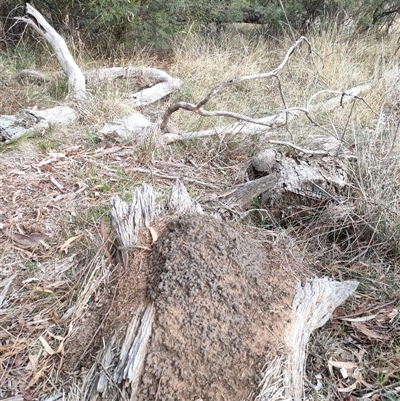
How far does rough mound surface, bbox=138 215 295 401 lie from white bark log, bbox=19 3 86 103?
2915mm

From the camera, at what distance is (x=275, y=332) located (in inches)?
70.1

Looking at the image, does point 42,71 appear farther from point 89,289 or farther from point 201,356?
point 201,356

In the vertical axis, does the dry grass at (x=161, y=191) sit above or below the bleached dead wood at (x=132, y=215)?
below

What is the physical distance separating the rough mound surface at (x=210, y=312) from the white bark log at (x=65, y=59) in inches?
115

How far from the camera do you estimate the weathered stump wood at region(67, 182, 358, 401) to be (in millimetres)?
1609

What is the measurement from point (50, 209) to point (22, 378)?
4.25 feet

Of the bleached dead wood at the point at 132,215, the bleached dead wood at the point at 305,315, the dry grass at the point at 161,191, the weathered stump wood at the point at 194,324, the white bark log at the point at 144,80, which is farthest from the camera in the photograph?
the white bark log at the point at 144,80

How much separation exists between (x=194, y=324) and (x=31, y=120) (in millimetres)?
2816

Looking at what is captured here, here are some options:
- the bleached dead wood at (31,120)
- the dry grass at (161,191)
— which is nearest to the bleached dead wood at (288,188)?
the dry grass at (161,191)

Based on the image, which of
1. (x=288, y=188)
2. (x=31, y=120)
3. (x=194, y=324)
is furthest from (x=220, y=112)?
(x=194, y=324)

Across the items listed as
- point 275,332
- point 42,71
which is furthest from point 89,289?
point 42,71

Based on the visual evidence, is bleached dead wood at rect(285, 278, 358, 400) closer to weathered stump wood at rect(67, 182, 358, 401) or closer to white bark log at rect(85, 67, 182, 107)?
weathered stump wood at rect(67, 182, 358, 401)

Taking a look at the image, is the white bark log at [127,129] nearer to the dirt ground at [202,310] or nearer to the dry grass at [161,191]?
the dry grass at [161,191]

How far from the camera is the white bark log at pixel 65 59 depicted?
4.48 meters
